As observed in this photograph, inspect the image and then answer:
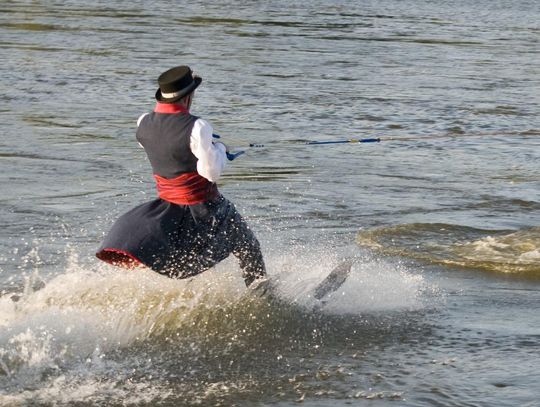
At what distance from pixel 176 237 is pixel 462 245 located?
3746mm

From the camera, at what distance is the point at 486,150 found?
55.0 feet

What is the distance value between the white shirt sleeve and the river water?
106cm

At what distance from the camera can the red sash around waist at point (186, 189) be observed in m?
8.38

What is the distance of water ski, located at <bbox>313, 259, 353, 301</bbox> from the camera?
30.1ft

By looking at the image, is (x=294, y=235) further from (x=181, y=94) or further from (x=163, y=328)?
(x=181, y=94)

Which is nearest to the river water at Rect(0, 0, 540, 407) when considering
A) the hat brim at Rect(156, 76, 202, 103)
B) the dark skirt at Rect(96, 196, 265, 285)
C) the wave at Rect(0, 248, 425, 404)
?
the wave at Rect(0, 248, 425, 404)

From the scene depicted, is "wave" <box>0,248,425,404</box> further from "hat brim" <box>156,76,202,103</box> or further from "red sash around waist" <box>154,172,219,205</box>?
"hat brim" <box>156,76,202,103</box>

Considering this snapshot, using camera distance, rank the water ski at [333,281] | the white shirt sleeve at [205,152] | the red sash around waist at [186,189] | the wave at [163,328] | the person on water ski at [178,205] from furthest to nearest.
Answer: the water ski at [333,281]
the red sash around waist at [186,189]
the person on water ski at [178,205]
the white shirt sleeve at [205,152]
the wave at [163,328]

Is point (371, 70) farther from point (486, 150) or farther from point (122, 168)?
point (122, 168)

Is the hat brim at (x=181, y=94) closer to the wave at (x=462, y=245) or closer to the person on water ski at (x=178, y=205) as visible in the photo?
the person on water ski at (x=178, y=205)

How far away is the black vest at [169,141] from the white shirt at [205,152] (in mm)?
54

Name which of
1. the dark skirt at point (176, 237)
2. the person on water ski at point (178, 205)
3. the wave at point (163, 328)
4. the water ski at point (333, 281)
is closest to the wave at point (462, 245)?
the wave at point (163, 328)

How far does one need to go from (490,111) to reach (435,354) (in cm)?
1231

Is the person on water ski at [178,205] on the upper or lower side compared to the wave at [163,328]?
upper
